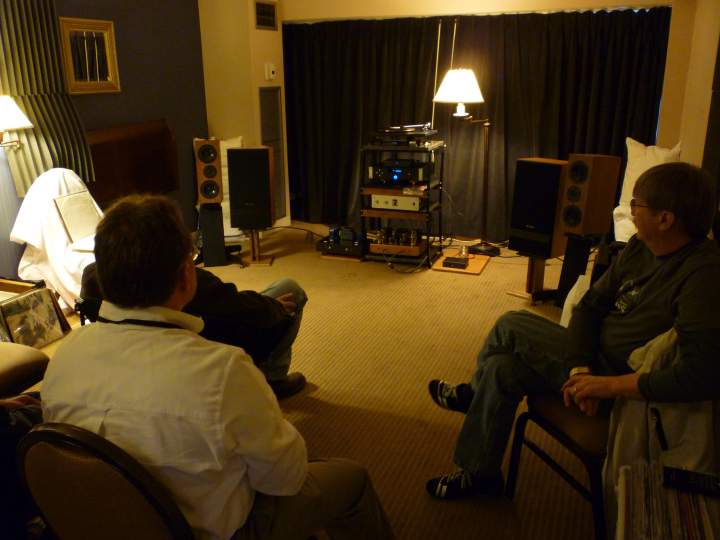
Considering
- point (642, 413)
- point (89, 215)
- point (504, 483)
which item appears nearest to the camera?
point (642, 413)

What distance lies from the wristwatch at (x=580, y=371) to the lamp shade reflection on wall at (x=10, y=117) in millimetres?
3084

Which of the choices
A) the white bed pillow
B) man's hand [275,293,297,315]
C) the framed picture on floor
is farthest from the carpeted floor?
the framed picture on floor

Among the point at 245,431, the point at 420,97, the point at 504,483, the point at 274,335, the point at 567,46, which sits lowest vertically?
the point at 504,483

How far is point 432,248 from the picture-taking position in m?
4.85

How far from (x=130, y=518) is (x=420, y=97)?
14.6 ft

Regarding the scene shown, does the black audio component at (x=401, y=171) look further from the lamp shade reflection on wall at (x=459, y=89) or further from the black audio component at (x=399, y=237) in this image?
the lamp shade reflection on wall at (x=459, y=89)

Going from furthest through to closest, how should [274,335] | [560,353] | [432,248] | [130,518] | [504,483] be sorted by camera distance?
[432,248]
[274,335]
[504,483]
[560,353]
[130,518]

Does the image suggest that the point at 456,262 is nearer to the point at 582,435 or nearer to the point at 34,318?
the point at 34,318

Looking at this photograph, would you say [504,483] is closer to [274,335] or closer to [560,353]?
[560,353]

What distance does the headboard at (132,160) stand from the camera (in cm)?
413

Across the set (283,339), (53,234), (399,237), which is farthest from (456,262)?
(53,234)

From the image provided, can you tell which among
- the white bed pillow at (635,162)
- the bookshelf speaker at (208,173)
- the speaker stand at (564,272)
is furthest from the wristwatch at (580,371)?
the bookshelf speaker at (208,173)

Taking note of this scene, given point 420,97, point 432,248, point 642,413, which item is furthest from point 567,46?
point 642,413

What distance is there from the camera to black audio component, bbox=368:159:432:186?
4.48 meters
